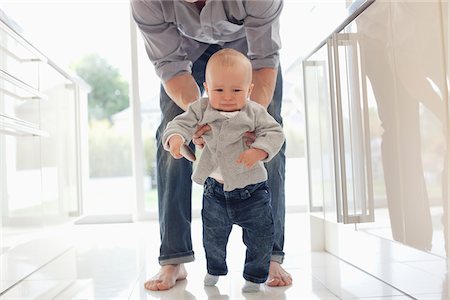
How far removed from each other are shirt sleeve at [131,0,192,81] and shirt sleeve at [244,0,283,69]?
20cm

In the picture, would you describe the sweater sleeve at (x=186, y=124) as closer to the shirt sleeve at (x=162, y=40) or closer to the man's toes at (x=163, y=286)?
the shirt sleeve at (x=162, y=40)

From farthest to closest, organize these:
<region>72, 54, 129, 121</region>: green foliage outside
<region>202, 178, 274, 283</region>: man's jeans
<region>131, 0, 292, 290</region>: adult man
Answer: <region>72, 54, 129, 121</region>: green foliage outside
<region>131, 0, 292, 290</region>: adult man
<region>202, 178, 274, 283</region>: man's jeans

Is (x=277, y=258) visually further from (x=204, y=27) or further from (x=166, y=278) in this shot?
(x=204, y=27)

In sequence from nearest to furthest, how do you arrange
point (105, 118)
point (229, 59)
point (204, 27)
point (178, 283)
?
1. point (229, 59)
2. point (204, 27)
3. point (178, 283)
4. point (105, 118)

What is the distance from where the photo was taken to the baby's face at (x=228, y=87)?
1355 mm

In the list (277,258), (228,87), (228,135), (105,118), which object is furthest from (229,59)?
(105,118)

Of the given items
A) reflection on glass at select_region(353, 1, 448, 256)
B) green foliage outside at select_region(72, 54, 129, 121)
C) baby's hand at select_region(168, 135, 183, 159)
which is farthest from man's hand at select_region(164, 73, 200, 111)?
green foliage outside at select_region(72, 54, 129, 121)

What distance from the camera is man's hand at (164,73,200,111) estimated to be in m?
1.58

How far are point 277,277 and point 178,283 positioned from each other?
1.00 feet

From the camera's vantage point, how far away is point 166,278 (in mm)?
1623

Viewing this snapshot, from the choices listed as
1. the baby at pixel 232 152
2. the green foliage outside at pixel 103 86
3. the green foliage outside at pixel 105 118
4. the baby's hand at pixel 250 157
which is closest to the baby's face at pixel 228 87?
the baby at pixel 232 152

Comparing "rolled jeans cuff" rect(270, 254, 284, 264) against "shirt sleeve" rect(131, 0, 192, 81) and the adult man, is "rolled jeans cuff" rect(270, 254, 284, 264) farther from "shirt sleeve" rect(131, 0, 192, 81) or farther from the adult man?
"shirt sleeve" rect(131, 0, 192, 81)

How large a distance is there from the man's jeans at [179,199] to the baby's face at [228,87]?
0.32 meters

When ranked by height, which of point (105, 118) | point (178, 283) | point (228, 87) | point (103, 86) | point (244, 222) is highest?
point (103, 86)
